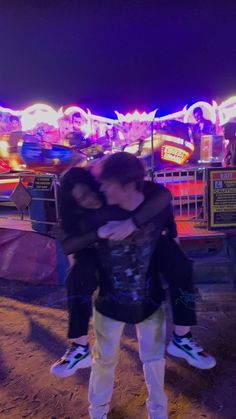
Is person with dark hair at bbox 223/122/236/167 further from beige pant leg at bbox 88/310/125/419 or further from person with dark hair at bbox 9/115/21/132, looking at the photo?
person with dark hair at bbox 9/115/21/132

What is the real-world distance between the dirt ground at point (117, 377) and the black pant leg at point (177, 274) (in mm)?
1009

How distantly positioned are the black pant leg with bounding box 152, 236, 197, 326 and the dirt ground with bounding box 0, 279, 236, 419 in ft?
3.31

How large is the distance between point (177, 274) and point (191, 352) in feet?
1.53

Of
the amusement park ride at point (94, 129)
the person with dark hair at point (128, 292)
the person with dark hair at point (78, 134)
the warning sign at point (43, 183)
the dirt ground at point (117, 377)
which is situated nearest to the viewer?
the person with dark hair at point (128, 292)

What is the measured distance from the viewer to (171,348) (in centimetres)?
219

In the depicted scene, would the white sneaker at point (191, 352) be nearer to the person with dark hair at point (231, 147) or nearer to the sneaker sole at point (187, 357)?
the sneaker sole at point (187, 357)

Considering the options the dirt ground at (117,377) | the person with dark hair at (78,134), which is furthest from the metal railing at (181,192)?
the person with dark hair at (78,134)

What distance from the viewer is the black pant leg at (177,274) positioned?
210cm

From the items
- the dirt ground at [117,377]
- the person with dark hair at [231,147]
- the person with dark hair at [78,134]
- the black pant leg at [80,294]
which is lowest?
the dirt ground at [117,377]

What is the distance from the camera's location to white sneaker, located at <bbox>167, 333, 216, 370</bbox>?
6.96ft

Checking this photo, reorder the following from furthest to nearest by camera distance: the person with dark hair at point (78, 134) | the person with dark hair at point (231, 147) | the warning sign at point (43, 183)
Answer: the person with dark hair at point (78, 134)
the person with dark hair at point (231, 147)
the warning sign at point (43, 183)

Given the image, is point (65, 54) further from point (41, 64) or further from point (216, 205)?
point (216, 205)

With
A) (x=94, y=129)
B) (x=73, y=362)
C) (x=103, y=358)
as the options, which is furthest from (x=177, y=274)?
(x=94, y=129)

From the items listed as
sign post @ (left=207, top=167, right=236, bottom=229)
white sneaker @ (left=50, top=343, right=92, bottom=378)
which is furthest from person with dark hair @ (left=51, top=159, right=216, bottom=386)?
sign post @ (left=207, top=167, right=236, bottom=229)
